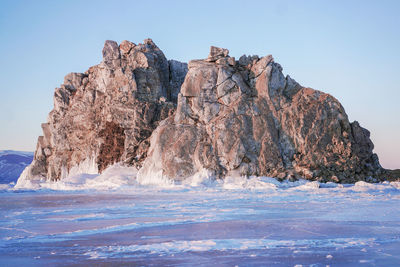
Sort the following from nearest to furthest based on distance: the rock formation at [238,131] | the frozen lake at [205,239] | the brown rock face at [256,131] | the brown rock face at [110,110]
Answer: the frozen lake at [205,239], the brown rock face at [256,131], the rock formation at [238,131], the brown rock face at [110,110]

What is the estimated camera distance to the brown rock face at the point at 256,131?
3947cm

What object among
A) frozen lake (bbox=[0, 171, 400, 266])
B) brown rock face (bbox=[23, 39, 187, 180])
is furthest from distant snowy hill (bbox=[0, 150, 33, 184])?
frozen lake (bbox=[0, 171, 400, 266])

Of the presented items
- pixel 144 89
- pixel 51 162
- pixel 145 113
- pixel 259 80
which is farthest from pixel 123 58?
pixel 259 80

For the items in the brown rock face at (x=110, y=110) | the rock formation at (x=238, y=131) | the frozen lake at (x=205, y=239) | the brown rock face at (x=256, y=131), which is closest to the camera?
the frozen lake at (x=205, y=239)

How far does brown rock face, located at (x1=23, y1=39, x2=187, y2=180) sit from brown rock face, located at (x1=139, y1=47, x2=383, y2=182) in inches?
319

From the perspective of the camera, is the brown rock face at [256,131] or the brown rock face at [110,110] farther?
the brown rock face at [110,110]

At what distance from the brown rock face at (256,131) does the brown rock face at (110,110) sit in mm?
8094

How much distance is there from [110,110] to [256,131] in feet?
71.6

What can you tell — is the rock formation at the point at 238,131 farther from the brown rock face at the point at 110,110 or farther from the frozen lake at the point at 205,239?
the frozen lake at the point at 205,239

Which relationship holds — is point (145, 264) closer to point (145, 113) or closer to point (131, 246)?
point (131, 246)

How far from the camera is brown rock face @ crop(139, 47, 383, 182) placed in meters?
39.5

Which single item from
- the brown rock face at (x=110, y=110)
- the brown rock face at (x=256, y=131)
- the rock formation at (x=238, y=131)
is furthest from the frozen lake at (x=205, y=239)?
the brown rock face at (x=110, y=110)

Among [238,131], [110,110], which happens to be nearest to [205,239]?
[238,131]

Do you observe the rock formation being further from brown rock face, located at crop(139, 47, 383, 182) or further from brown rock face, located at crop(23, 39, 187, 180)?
brown rock face, located at crop(23, 39, 187, 180)
